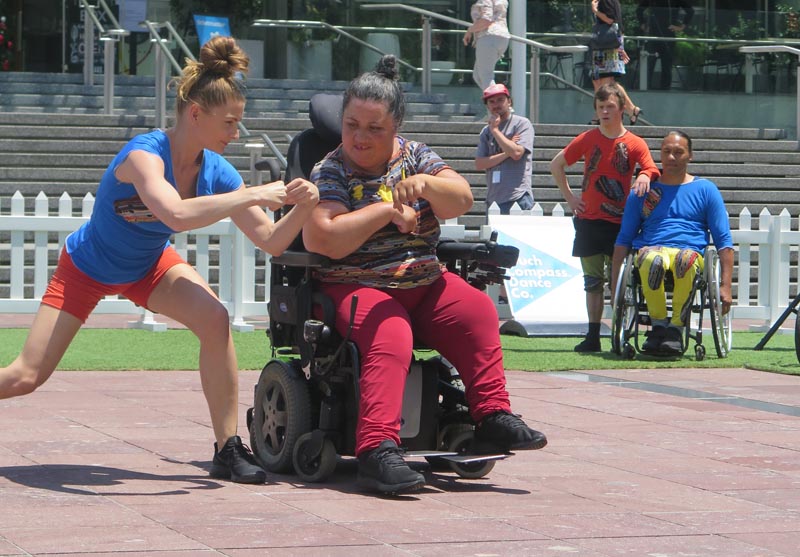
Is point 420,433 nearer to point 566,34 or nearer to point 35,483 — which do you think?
point 35,483

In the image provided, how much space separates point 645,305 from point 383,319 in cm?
493

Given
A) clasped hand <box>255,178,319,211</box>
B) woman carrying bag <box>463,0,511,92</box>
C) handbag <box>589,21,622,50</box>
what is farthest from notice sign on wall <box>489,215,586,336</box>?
clasped hand <box>255,178,319,211</box>

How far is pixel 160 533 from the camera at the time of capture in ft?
14.4

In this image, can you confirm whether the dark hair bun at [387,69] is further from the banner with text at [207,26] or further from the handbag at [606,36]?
the banner with text at [207,26]

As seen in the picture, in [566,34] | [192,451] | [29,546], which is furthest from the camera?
[566,34]

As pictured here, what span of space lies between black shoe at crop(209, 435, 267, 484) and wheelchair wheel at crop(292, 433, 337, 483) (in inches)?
5.4

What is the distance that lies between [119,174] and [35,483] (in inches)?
44.3

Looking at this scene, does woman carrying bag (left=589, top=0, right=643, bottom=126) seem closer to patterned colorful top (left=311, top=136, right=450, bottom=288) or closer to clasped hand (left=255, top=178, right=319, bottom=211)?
patterned colorful top (left=311, top=136, right=450, bottom=288)

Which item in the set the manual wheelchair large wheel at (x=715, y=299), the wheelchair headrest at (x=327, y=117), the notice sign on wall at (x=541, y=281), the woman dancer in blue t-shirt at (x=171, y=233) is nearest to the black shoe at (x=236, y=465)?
the woman dancer in blue t-shirt at (x=171, y=233)

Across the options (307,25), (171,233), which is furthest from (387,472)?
(307,25)

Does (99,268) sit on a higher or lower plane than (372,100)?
lower

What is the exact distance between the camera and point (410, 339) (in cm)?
526

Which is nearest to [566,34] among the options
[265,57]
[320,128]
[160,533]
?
[265,57]

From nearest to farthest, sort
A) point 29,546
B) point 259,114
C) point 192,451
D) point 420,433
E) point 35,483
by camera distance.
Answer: point 29,546
point 35,483
point 420,433
point 192,451
point 259,114
